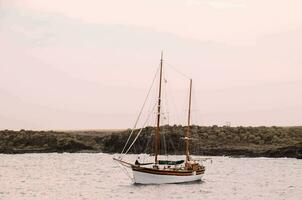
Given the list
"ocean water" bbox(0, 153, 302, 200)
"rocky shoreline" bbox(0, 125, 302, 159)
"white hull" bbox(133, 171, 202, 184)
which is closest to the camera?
"ocean water" bbox(0, 153, 302, 200)

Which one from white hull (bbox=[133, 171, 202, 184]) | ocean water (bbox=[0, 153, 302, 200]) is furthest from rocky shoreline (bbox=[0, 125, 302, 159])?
white hull (bbox=[133, 171, 202, 184])

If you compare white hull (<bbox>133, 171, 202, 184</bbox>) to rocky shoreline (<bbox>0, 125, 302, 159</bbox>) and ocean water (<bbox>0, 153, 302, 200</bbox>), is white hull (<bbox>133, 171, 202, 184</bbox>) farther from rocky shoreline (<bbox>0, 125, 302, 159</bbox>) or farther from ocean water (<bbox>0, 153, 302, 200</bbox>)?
rocky shoreline (<bbox>0, 125, 302, 159</bbox>)

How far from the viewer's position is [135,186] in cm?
7181

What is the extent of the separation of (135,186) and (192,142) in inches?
3943

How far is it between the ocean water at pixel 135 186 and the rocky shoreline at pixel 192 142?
43.8 m

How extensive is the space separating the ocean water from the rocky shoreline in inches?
1724

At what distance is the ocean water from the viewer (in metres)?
63.3

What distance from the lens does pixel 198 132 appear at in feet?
560

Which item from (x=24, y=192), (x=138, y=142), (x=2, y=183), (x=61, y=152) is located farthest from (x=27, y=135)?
(x=24, y=192)

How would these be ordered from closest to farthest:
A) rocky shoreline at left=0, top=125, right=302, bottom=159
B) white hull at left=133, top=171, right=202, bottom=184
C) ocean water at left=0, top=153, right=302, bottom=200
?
ocean water at left=0, top=153, right=302, bottom=200 → white hull at left=133, top=171, right=202, bottom=184 → rocky shoreline at left=0, top=125, right=302, bottom=159

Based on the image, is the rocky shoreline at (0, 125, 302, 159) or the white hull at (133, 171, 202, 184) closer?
the white hull at (133, 171, 202, 184)

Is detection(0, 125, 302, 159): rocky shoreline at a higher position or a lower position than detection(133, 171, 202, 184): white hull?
higher

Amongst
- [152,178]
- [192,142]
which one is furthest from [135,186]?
[192,142]

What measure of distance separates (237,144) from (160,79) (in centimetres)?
8842
